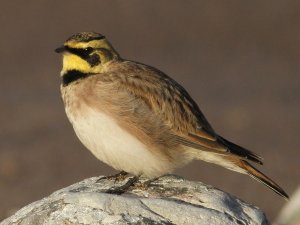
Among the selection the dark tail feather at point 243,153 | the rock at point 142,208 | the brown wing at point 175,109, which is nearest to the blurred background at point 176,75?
the brown wing at point 175,109

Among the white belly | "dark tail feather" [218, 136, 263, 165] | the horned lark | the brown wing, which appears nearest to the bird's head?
the horned lark

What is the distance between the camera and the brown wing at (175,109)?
10.1 meters

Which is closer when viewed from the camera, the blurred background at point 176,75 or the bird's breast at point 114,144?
the bird's breast at point 114,144

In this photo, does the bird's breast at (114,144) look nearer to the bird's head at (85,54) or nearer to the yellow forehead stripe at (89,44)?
the bird's head at (85,54)

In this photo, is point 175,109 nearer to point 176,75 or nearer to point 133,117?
point 133,117

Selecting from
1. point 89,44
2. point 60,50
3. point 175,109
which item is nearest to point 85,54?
point 89,44

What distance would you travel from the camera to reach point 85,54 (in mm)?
10477

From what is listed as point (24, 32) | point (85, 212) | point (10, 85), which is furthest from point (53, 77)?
point (85, 212)

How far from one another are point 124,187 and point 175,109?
110 cm

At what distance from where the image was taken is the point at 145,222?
8.34 metres

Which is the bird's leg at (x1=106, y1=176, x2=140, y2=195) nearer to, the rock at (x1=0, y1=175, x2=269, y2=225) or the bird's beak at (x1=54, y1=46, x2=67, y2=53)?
the rock at (x1=0, y1=175, x2=269, y2=225)

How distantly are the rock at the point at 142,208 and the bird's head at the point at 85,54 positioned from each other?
1.55 meters

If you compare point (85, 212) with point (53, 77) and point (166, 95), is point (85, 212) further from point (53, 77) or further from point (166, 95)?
point (53, 77)

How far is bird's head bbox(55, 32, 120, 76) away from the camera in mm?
10422
